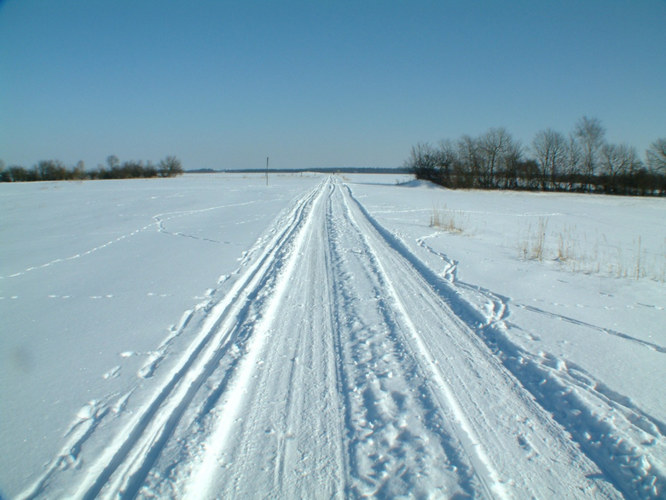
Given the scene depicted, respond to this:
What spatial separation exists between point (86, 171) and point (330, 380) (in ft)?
275

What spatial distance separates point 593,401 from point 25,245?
11.7m

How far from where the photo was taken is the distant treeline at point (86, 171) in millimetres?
59969

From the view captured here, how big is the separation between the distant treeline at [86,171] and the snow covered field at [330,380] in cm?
7044

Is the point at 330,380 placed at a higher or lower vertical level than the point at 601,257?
lower

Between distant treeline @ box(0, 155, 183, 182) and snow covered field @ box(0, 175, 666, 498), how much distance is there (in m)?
70.4

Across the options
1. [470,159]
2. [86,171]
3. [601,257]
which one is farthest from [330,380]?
[86,171]

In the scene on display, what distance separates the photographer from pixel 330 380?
10.2 feet

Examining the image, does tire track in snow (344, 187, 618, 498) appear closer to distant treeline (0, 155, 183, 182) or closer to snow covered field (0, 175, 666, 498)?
snow covered field (0, 175, 666, 498)

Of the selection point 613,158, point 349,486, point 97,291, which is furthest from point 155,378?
point 613,158

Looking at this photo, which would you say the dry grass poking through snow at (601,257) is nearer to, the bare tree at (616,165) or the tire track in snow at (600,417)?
the tire track in snow at (600,417)

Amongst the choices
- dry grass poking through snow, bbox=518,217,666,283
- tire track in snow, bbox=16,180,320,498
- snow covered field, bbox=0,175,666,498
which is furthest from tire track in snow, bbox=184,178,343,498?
dry grass poking through snow, bbox=518,217,666,283

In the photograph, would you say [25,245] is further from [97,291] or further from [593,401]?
[593,401]

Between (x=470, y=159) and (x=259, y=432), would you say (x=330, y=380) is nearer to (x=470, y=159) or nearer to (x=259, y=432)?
(x=259, y=432)

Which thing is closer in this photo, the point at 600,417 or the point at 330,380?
the point at 600,417
